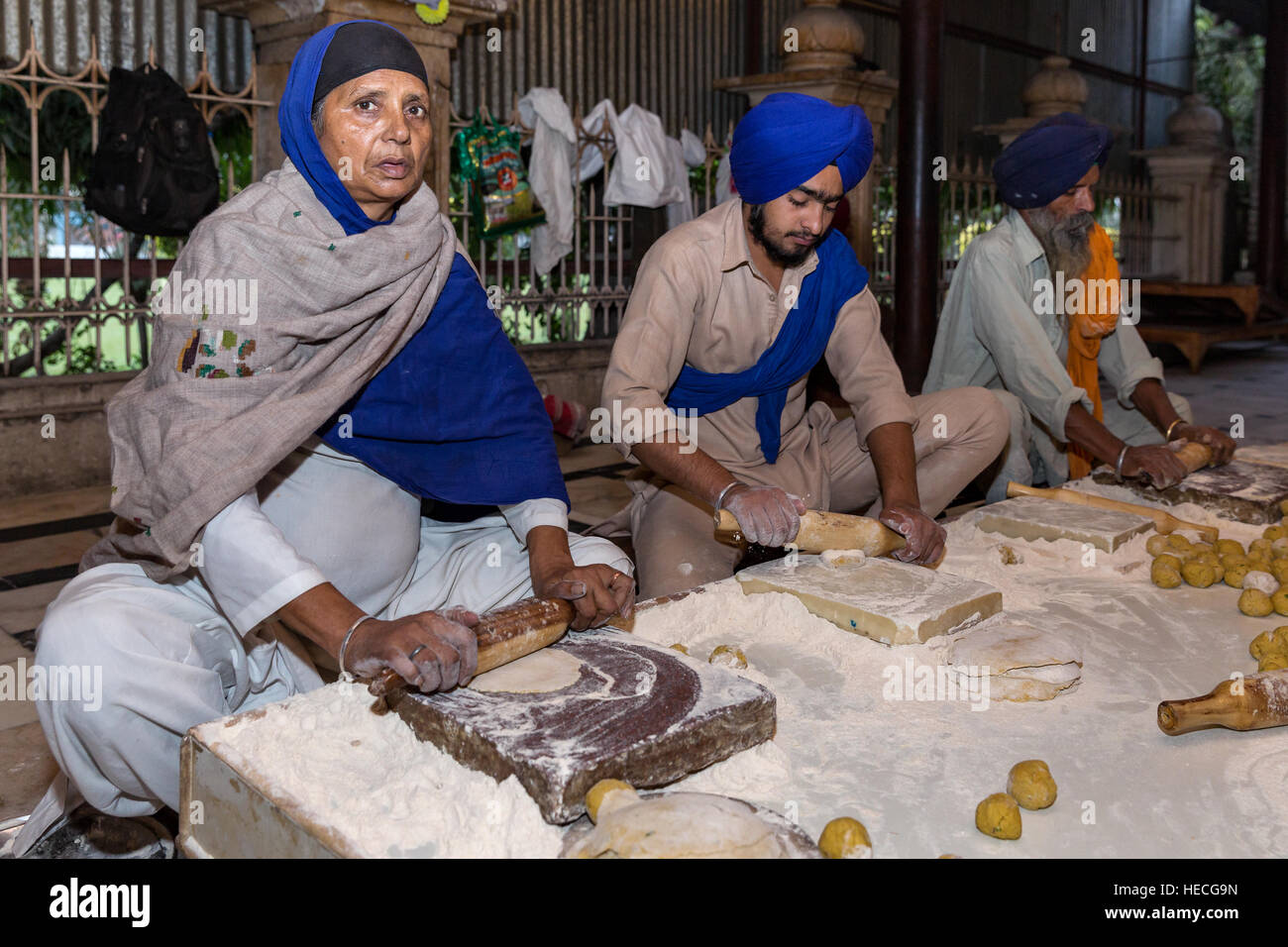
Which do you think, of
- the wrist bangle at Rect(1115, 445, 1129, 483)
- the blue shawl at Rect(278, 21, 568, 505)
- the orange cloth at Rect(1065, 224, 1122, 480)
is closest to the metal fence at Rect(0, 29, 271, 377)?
the blue shawl at Rect(278, 21, 568, 505)

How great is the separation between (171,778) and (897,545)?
5.15ft

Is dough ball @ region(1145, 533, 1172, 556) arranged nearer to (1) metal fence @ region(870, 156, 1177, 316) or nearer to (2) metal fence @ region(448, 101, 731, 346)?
(2) metal fence @ region(448, 101, 731, 346)

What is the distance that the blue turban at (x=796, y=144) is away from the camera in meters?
2.77

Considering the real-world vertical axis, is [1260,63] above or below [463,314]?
above

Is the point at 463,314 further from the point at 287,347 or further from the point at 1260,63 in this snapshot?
the point at 1260,63

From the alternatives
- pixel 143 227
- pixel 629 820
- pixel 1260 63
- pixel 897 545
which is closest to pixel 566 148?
pixel 143 227

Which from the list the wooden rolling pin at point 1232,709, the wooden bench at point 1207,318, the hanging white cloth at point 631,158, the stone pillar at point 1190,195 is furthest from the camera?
the stone pillar at point 1190,195

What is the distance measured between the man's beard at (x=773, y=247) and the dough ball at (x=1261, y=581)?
1.25 metres

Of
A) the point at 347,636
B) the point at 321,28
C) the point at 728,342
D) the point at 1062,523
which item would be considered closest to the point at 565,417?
the point at 321,28

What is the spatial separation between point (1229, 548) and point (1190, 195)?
41.4ft

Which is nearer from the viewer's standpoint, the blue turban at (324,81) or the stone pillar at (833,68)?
the blue turban at (324,81)

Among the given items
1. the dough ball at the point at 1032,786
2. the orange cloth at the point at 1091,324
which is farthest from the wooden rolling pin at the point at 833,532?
the orange cloth at the point at 1091,324

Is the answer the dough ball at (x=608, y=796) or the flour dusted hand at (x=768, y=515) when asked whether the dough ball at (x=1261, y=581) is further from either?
the dough ball at (x=608, y=796)

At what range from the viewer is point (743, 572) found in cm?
251
